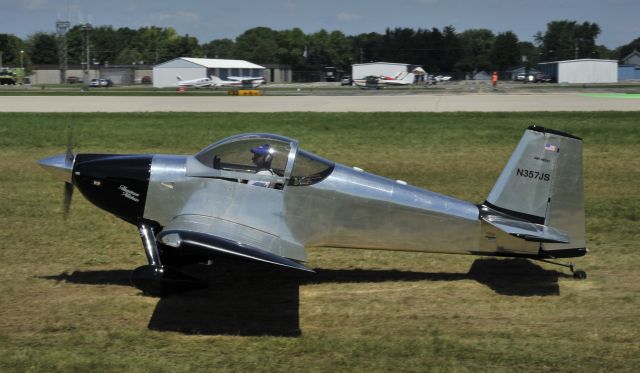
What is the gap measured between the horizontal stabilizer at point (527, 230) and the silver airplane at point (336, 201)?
0.02 metres

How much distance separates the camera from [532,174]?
822 cm

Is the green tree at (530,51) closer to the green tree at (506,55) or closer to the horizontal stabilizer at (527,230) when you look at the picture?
the green tree at (506,55)

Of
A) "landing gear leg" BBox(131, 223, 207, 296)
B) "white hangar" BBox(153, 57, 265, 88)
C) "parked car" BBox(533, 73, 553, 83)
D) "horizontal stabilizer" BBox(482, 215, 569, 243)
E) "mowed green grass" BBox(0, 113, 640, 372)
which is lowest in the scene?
"mowed green grass" BBox(0, 113, 640, 372)

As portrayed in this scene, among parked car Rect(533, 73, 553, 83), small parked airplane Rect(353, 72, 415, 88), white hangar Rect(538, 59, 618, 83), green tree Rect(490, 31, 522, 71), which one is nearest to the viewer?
small parked airplane Rect(353, 72, 415, 88)

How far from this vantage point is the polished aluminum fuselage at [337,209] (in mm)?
8133

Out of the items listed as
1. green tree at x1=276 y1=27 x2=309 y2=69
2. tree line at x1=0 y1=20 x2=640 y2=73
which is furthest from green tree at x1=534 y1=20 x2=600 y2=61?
green tree at x1=276 y1=27 x2=309 y2=69

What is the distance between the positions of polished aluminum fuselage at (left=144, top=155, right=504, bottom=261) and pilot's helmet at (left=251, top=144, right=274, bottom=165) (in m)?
0.38

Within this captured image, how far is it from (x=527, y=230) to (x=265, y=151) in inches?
128

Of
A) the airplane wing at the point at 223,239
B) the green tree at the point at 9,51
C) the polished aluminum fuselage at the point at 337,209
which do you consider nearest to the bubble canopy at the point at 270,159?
the polished aluminum fuselage at the point at 337,209

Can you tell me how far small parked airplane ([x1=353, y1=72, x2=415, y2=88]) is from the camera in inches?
3118

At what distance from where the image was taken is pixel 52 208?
A: 13.2 metres

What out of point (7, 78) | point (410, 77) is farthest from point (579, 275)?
point (7, 78)

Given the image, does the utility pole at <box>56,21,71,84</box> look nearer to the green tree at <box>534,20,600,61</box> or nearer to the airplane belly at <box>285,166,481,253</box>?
the airplane belly at <box>285,166,481,253</box>

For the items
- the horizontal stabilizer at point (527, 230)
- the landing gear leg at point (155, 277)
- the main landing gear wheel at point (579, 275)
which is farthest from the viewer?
the main landing gear wheel at point (579, 275)
